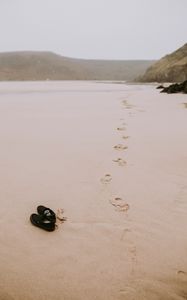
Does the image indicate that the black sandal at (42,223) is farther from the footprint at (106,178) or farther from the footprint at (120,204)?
the footprint at (106,178)

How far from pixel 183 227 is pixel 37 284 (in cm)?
110

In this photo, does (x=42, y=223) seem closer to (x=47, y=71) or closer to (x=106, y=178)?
(x=106, y=178)

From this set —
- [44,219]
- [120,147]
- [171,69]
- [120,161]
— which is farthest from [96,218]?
[171,69]

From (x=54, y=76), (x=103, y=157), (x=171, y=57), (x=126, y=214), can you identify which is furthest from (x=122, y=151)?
(x=54, y=76)

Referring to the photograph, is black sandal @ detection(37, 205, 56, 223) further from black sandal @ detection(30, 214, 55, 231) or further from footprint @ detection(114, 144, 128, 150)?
footprint @ detection(114, 144, 128, 150)


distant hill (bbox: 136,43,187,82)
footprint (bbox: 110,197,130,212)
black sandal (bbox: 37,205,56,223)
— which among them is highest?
distant hill (bbox: 136,43,187,82)

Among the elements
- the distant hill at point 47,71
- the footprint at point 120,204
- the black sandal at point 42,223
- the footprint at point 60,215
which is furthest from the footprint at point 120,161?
the distant hill at point 47,71

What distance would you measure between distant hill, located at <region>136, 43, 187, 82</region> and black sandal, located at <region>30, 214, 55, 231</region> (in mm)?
31318

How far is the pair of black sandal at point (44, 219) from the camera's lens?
2414 millimetres

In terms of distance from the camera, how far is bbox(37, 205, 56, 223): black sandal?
2488 mm

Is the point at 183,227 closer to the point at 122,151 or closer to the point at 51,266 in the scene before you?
the point at 51,266

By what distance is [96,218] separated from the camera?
103 inches

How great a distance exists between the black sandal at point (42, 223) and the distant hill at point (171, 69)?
31.3m

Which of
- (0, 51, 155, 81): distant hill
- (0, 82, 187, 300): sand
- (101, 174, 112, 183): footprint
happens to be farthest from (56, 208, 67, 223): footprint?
(0, 51, 155, 81): distant hill
